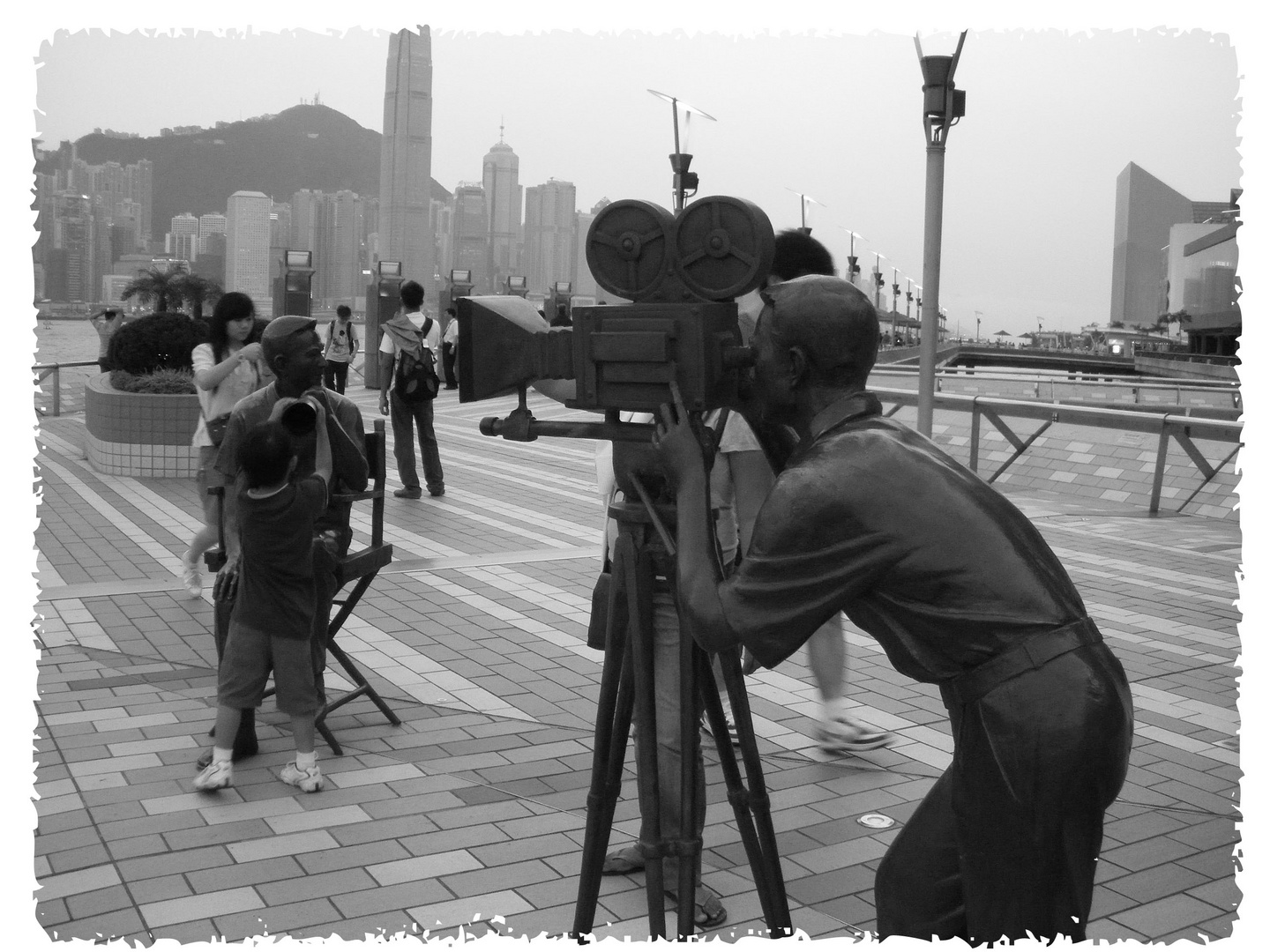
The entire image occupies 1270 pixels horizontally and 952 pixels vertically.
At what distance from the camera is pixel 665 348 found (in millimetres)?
2348

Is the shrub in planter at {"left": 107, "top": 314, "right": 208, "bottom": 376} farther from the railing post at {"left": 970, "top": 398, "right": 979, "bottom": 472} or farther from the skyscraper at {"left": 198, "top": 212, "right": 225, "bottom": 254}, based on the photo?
the railing post at {"left": 970, "top": 398, "right": 979, "bottom": 472}

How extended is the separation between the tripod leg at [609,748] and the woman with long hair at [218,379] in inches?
170

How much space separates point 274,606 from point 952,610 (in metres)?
2.90

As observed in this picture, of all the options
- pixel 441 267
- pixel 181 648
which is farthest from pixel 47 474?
pixel 441 267

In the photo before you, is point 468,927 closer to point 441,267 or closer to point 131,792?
point 131,792

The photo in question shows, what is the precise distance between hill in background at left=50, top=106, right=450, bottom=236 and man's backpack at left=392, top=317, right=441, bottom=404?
2.96 m

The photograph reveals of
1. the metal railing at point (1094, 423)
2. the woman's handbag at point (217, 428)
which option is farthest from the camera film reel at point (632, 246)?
the metal railing at point (1094, 423)

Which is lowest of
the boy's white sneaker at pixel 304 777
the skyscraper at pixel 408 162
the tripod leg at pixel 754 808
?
the boy's white sneaker at pixel 304 777

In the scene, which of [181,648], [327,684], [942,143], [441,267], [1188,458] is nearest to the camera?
[327,684]

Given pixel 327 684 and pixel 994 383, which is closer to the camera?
pixel 327 684

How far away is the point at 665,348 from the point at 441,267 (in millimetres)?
31491

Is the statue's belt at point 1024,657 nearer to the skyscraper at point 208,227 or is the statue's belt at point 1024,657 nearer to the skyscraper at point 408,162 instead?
the skyscraper at point 208,227

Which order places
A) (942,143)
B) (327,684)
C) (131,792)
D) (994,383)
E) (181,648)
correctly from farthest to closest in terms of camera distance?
(994,383), (942,143), (181,648), (327,684), (131,792)

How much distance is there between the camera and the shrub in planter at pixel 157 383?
12.9m
